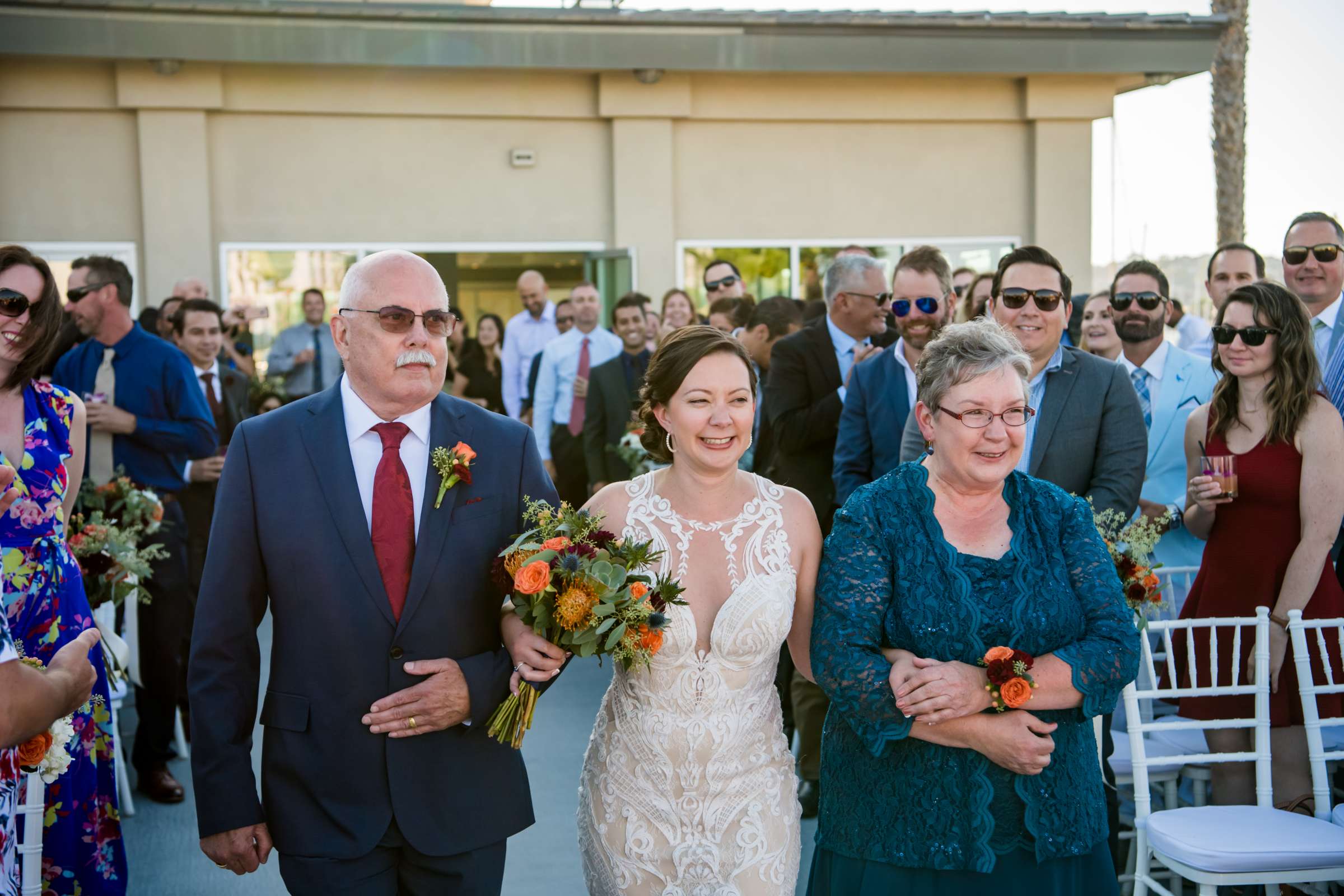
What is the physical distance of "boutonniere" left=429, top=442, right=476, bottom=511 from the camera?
119 inches

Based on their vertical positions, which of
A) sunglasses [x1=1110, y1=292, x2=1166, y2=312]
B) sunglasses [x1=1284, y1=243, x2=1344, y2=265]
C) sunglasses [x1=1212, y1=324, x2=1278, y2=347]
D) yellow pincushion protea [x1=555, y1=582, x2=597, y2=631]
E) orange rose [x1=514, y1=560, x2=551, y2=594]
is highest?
sunglasses [x1=1284, y1=243, x2=1344, y2=265]

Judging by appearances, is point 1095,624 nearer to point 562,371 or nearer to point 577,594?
point 577,594

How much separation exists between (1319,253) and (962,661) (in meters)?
4.27

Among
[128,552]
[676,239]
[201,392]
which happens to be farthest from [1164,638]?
[676,239]

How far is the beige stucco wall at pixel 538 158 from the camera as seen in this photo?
1276cm

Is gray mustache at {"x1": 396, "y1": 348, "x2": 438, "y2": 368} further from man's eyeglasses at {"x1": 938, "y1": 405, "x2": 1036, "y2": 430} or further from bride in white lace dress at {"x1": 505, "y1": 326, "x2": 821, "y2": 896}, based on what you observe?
man's eyeglasses at {"x1": 938, "y1": 405, "x2": 1036, "y2": 430}

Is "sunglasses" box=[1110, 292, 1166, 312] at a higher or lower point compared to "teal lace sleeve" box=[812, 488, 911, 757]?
higher

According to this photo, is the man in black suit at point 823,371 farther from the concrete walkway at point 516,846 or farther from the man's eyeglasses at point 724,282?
the man's eyeglasses at point 724,282

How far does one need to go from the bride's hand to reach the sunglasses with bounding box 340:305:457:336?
809 millimetres

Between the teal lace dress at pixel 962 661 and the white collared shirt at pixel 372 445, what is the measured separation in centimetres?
113

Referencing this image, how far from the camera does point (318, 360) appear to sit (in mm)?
12500

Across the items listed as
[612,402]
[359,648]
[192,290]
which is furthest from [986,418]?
[192,290]

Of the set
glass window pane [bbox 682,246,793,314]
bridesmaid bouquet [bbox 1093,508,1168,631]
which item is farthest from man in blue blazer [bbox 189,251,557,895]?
glass window pane [bbox 682,246,793,314]

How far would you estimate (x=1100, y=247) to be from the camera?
15.2 m
